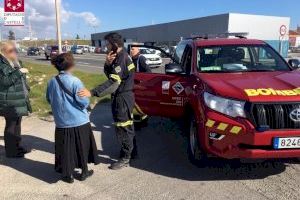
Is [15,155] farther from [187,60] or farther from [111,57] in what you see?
[187,60]

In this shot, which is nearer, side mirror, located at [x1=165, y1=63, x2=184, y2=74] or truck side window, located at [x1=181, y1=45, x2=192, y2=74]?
side mirror, located at [x1=165, y1=63, x2=184, y2=74]

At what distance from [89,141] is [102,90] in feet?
2.19

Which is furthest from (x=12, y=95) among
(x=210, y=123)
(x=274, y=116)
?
(x=274, y=116)

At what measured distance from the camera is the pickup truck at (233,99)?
14.7 feet

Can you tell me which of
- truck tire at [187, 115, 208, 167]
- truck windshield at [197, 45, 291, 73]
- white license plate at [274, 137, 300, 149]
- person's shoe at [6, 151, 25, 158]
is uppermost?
truck windshield at [197, 45, 291, 73]

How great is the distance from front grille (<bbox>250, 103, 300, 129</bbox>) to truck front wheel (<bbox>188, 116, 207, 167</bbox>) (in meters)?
0.94

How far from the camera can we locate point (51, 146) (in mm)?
6805

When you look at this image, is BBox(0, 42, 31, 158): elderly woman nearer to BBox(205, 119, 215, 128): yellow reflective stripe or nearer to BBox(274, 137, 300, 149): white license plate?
BBox(205, 119, 215, 128): yellow reflective stripe

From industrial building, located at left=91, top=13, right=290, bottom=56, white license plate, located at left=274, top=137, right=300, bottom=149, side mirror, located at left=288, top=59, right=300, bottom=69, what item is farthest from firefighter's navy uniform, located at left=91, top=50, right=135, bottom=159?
industrial building, located at left=91, top=13, right=290, bottom=56

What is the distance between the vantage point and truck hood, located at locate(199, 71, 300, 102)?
14.8ft

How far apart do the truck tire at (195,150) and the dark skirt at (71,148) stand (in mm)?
1408

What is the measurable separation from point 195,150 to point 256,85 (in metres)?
1.22

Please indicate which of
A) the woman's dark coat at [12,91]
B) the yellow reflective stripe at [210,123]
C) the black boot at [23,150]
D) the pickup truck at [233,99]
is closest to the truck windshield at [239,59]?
the pickup truck at [233,99]

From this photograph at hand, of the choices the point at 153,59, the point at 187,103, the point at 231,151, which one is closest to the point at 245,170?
the point at 231,151
